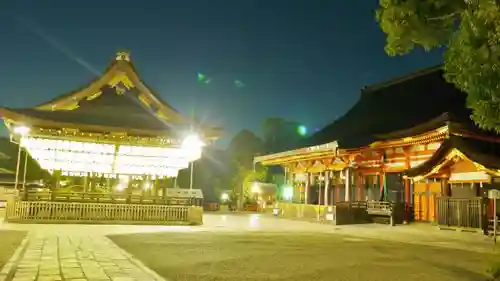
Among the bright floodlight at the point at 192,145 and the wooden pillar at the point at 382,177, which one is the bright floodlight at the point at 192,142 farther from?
the wooden pillar at the point at 382,177

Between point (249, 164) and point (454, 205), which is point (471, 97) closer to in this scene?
point (454, 205)

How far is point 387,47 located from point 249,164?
42304 millimetres

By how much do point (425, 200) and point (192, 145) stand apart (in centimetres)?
1477

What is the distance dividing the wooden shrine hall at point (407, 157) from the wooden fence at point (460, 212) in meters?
0.04

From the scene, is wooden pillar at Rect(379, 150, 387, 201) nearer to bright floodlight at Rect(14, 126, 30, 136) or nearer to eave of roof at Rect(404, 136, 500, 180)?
eave of roof at Rect(404, 136, 500, 180)

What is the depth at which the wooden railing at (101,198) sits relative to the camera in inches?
685

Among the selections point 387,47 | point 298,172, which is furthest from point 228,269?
point 298,172

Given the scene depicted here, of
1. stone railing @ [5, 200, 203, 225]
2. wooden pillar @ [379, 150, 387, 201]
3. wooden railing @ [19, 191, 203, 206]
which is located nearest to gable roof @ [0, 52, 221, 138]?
wooden railing @ [19, 191, 203, 206]

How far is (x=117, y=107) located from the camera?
1780 centimetres

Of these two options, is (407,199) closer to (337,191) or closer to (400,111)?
(337,191)

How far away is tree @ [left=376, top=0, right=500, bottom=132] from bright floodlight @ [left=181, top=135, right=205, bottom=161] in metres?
12.1

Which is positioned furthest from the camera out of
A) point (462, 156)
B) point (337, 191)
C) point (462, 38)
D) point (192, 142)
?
point (337, 191)

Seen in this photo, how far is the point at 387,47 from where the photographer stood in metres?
6.09

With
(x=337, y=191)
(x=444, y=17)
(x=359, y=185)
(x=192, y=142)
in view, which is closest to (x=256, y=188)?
(x=337, y=191)
